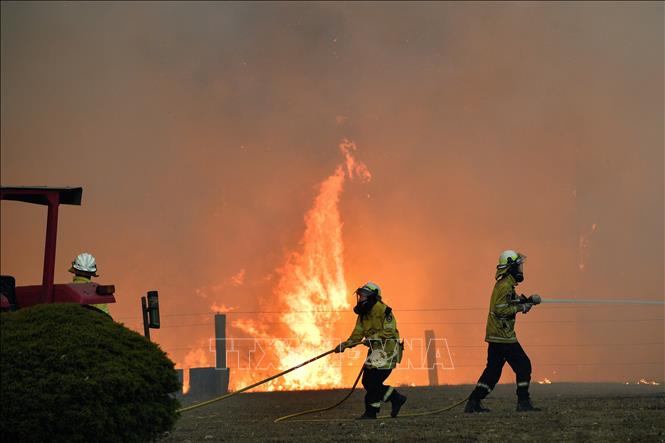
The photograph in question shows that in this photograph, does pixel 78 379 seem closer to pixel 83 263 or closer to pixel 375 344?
pixel 83 263

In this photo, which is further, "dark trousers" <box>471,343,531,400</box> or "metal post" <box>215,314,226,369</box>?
"metal post" <box>215,314,226,369</box>

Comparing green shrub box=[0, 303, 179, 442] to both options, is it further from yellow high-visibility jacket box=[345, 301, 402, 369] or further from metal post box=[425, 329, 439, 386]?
metal post box=[425, 329, 439, 386]

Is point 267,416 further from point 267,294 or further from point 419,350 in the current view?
point 267,294

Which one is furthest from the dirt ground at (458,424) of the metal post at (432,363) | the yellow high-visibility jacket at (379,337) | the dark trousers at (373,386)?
the metal post at (432,363)

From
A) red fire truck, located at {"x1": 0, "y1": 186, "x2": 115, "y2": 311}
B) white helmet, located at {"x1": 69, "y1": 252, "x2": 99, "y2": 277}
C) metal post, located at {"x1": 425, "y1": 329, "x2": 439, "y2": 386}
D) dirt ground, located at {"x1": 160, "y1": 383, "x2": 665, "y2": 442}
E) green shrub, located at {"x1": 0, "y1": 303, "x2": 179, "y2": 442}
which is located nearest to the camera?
green shrub, located at {"x1": 0, "y1": 303, "x2": 179, "y2": 442}

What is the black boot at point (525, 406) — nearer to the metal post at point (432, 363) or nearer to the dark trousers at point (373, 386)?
the dark trousers at point (373, 386)

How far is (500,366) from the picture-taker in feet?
49.2

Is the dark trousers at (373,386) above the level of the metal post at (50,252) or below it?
below

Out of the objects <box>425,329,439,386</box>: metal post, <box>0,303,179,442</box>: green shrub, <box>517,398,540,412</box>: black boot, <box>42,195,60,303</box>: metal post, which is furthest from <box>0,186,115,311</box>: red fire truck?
<box>425,329,439,386</box>: metal post

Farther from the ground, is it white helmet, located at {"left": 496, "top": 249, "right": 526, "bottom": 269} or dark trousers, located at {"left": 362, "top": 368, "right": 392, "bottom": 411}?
white helmet, located at {"left": 496, "top": 249, "right": 526, "bottom": 269}

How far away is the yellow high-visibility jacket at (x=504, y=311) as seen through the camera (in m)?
14.7

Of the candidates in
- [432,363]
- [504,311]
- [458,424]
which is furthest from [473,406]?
[432,363]

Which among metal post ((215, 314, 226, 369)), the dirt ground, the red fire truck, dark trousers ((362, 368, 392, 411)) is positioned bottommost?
the dirt ground

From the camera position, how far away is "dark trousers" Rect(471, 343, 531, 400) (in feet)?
48.1
